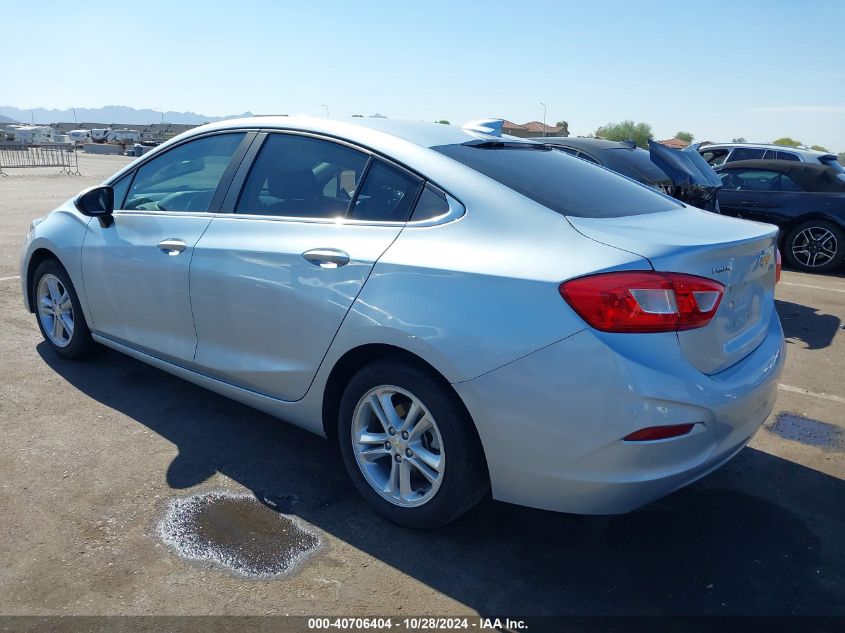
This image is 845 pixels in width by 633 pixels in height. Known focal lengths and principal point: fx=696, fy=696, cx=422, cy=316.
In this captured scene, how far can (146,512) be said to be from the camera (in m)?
3.04

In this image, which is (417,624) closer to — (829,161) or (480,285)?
(480,285)

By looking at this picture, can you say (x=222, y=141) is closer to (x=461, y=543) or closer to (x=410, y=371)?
(x=410, y=371)

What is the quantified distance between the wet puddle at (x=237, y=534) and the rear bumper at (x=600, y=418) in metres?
0.90

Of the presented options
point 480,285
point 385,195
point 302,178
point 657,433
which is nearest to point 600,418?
point 657,433

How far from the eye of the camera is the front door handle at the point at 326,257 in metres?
2.94

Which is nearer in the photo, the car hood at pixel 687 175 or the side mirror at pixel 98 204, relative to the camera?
the side mirror at pixel 98 204

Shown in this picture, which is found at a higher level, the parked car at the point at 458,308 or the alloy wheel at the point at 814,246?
the parked car at the point at 458,308

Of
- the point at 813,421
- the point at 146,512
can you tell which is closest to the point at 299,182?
the point at 146,512

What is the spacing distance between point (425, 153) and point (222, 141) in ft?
4.45

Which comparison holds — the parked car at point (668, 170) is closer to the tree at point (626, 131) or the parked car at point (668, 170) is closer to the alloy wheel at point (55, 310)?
the alloy wheel at point (55, 310)

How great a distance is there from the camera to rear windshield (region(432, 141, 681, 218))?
2.85m

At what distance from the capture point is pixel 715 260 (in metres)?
2.54

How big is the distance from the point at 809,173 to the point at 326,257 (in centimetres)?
911

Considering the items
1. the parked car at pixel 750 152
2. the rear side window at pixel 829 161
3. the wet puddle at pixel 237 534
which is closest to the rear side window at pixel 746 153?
the parked car at pixel 750 152
